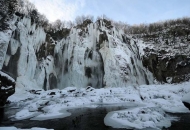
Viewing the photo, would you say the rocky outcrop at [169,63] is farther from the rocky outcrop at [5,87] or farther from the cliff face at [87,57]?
the rocky outcrop at [5,87]

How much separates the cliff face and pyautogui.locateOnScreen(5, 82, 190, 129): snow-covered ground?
6449 millimetres

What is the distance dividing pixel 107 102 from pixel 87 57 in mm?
16306

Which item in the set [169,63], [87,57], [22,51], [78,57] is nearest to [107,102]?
[78,57]

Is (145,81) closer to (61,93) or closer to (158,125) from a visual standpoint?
(61,93)

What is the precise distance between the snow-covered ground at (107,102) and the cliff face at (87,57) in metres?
6.45

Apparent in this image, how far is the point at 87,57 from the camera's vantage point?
Result: 3662 cm

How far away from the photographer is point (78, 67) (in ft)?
115

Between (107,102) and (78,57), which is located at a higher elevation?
(78,57)

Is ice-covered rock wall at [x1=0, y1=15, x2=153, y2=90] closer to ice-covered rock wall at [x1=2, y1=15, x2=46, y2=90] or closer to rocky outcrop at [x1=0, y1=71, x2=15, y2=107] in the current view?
ice-covered rock wall at [x1=2, y1=15, x2=46, y2=90]

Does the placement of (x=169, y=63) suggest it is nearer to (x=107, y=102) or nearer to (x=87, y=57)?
(x=87, y=57)

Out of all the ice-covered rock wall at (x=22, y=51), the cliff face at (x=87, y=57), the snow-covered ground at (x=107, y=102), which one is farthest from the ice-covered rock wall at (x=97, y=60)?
the snow-covered ground at (x=107, y=102)

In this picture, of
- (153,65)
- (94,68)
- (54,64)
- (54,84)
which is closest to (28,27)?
(54,64)

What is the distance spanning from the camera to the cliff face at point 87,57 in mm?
30955

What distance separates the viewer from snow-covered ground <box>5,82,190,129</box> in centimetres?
1214
